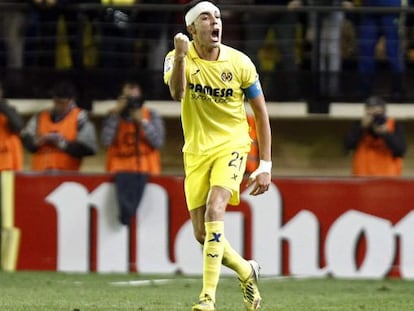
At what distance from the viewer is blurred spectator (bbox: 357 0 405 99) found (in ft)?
58.9

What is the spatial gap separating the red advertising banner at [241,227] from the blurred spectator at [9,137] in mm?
1062

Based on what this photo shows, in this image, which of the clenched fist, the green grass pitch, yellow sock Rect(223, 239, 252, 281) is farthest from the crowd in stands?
the clenched fist

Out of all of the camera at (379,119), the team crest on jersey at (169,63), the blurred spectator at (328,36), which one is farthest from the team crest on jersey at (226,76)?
the blurred spectator at (328,36)

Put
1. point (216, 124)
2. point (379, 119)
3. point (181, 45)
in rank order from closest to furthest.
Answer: point (181, 45) < point (216, 124) < point (379, 119)

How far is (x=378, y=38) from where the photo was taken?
713 inches

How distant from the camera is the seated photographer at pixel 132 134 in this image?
1669 centimetres

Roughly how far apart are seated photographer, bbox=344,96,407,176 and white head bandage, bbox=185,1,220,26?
22.2 feet

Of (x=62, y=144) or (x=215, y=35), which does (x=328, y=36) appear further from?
(x=215, y=35)

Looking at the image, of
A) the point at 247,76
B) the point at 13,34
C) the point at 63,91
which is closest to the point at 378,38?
the point at 63,91

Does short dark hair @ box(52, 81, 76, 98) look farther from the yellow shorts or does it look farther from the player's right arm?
the player's right arm

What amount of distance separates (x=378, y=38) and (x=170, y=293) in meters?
6.42

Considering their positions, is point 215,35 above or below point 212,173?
above

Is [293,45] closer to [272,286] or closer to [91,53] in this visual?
[91,53]

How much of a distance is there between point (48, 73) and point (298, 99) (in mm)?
3317
